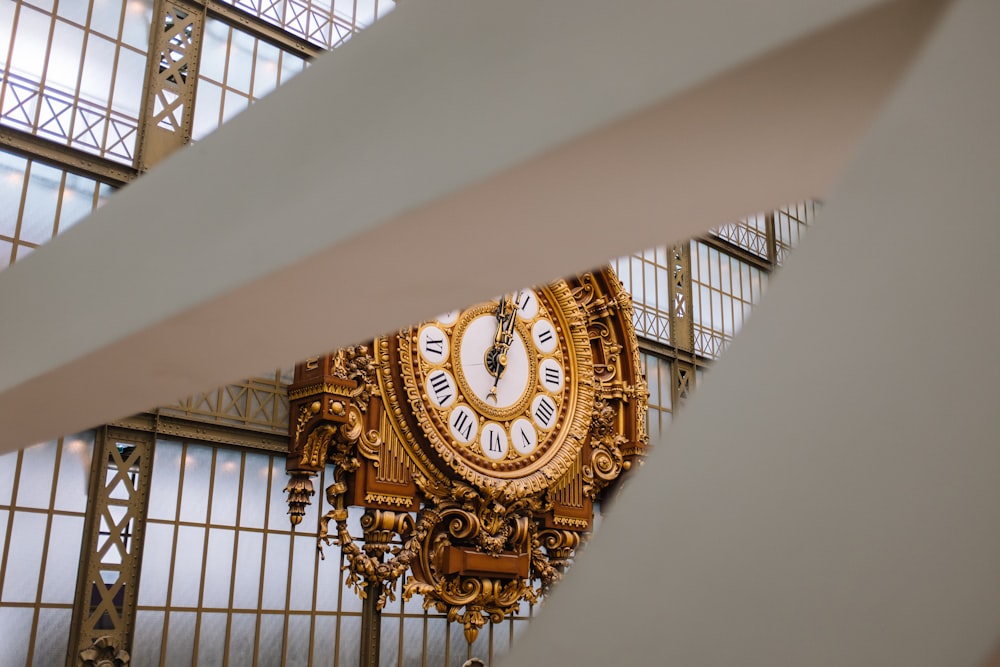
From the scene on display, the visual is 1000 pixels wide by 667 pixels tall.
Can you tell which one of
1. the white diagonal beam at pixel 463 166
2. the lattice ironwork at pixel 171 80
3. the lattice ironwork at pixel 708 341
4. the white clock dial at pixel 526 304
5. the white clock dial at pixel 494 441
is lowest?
the white diagonal beam at pixel 463 166

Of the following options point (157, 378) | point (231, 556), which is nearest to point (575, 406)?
point (231, 556)

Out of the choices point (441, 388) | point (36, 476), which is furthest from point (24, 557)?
point (441, 388)

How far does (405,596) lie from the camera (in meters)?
8.04

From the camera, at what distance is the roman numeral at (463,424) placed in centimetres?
Answer: 864

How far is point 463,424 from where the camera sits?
8.69 m

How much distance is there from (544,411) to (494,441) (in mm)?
755

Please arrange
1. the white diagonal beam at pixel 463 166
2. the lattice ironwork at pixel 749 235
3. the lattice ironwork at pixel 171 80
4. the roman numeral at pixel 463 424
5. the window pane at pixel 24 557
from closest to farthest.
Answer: the white diagonal beam at pixel 463 166, the window pane at pixel 24 557, the lattice ironwork at pixel 171 80, the roman numeral at pixel 463 424, the lattice ironwork at pixel 749 235

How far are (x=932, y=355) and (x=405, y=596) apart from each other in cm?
757

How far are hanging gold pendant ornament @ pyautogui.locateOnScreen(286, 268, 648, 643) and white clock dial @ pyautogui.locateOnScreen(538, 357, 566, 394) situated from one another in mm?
14

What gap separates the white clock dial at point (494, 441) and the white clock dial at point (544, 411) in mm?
448

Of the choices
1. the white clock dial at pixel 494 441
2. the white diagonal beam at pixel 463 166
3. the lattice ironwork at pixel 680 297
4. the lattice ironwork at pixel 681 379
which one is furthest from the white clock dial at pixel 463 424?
the white diagonal beam at pixel 463 166

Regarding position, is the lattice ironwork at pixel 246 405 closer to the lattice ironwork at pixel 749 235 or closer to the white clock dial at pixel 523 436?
the white clock dial at pixel 523 436

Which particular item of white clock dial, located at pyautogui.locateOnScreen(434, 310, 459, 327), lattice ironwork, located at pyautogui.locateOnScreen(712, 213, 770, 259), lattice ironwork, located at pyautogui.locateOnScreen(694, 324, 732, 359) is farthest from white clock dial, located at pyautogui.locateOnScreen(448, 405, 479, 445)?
lattice ironwork, located at pyautogui.locateOnScreen(712, 213, 770, 259)

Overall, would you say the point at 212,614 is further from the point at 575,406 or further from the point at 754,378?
the point at 754,378
